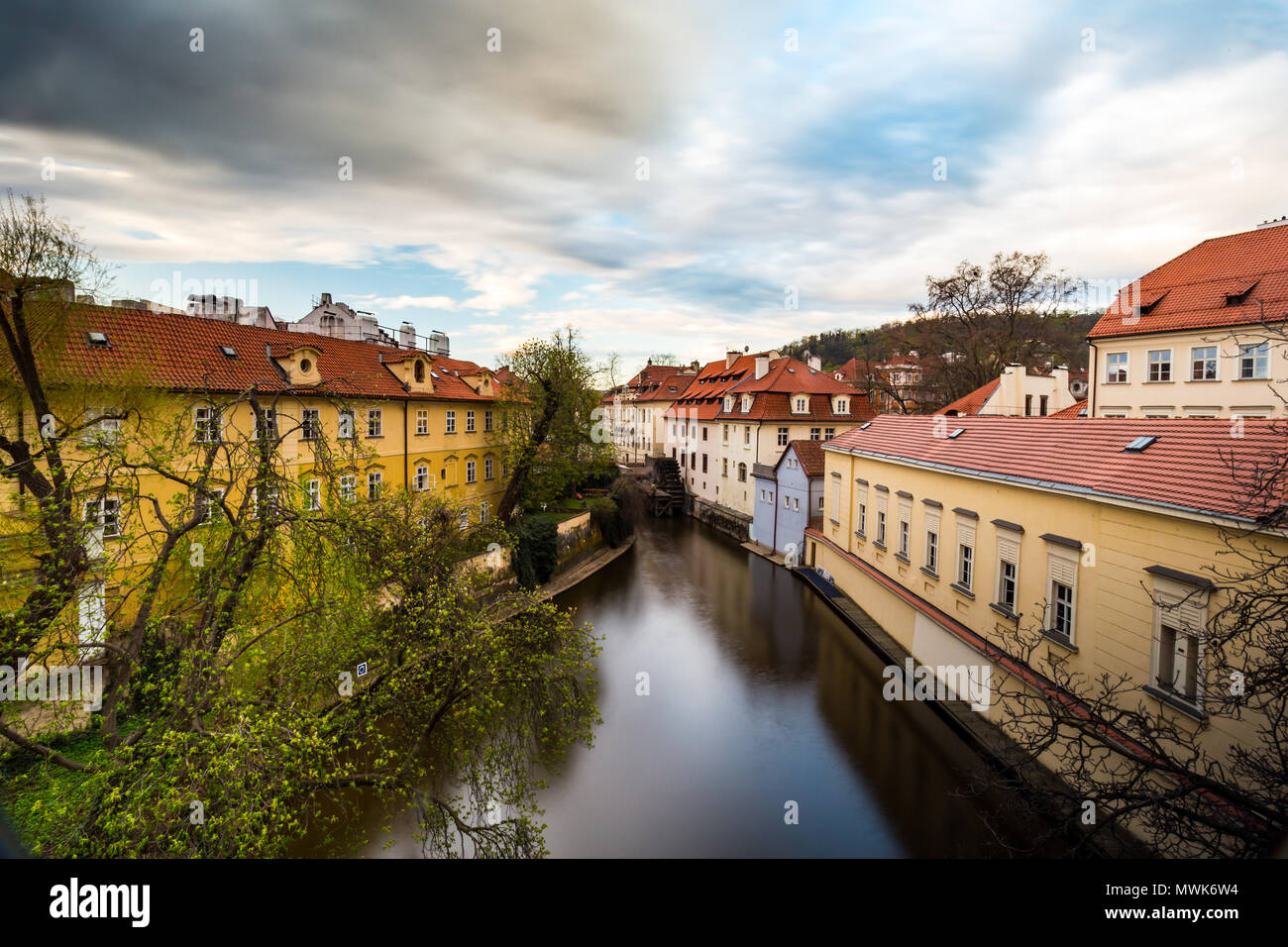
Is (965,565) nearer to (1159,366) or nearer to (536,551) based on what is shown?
(536,551)

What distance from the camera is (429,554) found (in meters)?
7.59

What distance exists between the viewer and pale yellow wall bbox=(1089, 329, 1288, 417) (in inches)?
551

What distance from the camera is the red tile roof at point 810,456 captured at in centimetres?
1928

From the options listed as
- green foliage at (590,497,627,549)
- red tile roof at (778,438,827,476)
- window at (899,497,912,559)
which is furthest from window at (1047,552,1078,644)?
green foliage at (590,497,627,549)

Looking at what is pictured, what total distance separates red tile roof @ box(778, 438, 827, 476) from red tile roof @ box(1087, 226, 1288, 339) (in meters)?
8.34

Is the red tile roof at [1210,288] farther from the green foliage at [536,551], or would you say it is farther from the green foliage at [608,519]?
the green foliage at [536,551]

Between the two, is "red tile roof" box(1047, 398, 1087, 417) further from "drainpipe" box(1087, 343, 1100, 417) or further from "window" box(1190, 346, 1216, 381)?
"window" box(1190, 346, 1216, 381)

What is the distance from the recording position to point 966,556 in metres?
9.92

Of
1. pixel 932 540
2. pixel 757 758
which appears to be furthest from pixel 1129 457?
pixel 757 758

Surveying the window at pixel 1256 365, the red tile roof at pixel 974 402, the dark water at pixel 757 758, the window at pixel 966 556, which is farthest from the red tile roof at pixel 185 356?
the window at pixel 1256 365

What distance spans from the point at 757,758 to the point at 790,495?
498 inches
